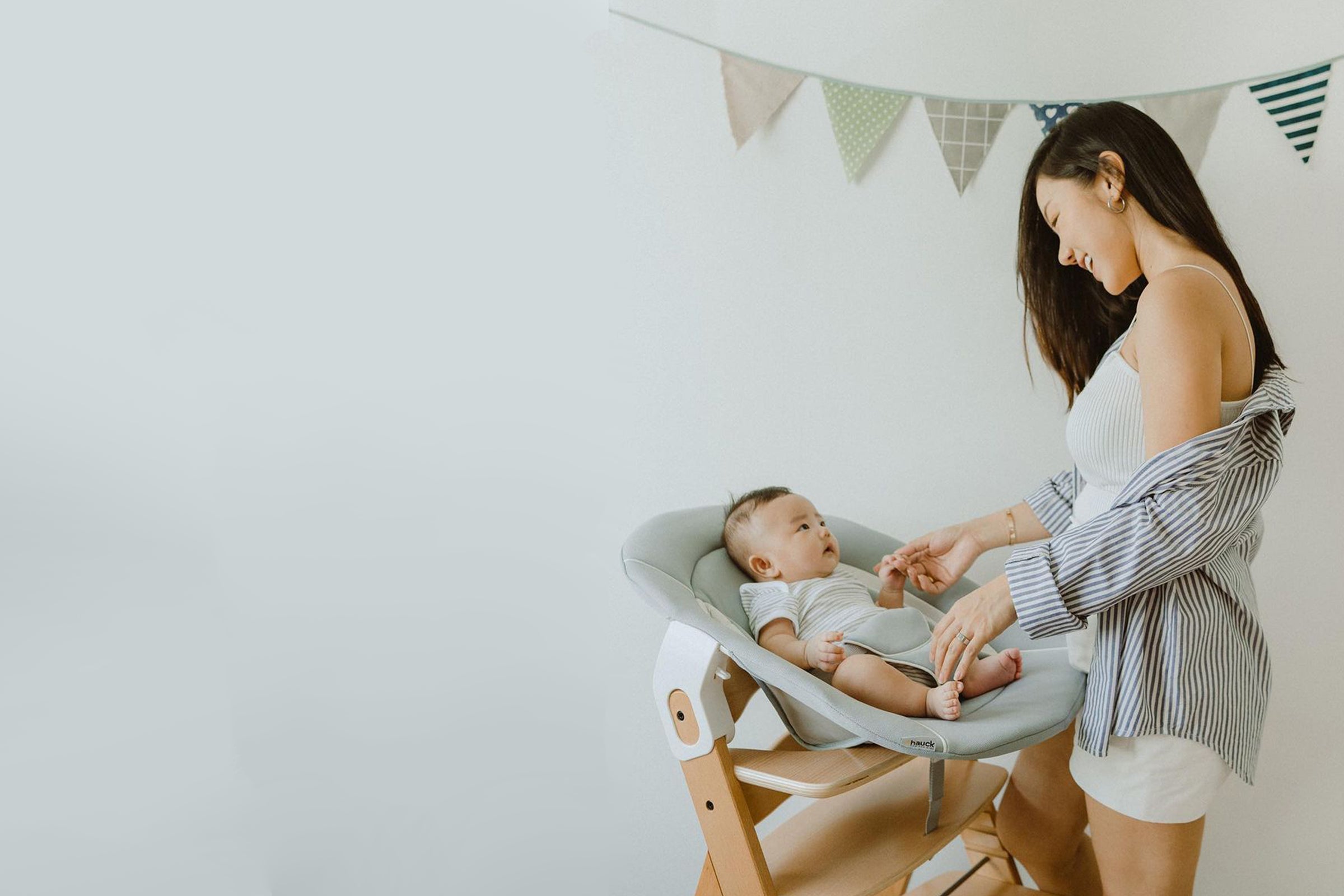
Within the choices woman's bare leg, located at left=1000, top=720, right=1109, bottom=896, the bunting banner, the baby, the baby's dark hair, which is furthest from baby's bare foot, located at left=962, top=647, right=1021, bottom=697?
the bunting banner

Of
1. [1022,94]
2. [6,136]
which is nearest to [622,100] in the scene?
[1022,94]

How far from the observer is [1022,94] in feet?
5.64

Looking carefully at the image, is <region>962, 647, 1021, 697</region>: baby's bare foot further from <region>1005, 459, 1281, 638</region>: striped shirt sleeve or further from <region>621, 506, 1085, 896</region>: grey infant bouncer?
<region>1005, 459, 1281, 638</region>: striped shirt sleeve

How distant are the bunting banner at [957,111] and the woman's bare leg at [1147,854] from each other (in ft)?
3.42

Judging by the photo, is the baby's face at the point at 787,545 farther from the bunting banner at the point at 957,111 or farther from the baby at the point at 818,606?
the bunting banner at the point at 957,111

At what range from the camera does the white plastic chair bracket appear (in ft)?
3.95

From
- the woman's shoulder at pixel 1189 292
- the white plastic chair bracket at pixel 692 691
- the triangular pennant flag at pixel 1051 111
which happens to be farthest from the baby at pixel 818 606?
the triangular pennant flag at pixel 1051 111

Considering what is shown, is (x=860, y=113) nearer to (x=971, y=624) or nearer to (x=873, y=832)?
(x=971, y=624)

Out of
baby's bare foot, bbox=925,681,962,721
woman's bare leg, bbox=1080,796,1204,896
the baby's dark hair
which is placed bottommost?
woman's bare leg, bbox=1080,796,1204,896

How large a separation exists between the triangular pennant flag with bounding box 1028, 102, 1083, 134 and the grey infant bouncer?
87 centimetres

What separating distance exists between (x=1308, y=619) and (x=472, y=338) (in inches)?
58.8

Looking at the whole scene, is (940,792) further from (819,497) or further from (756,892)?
(819,497)

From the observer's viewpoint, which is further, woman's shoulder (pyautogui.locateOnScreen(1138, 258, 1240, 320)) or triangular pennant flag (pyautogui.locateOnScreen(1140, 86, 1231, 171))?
triangular pennant flag (pyautogui.locateOnScreen(1140, 86, 1231, 171))

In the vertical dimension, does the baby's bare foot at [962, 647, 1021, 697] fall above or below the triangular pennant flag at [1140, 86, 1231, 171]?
below
